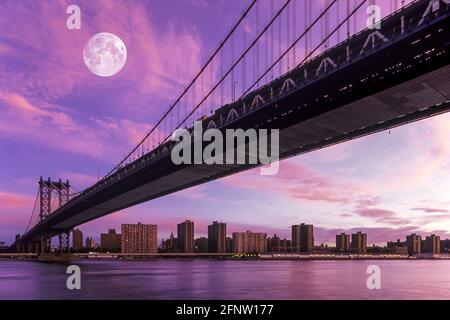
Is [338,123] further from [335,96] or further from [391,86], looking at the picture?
[391,86]

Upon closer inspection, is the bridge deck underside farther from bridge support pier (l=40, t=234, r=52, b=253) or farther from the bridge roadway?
bridge support pier (l=40, t=234, r=52, b=253)

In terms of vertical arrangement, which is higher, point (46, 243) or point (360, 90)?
point (360, 90)

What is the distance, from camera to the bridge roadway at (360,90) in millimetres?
26734

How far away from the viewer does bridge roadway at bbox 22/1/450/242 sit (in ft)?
87.7

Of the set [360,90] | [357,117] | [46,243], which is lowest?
[46,243]

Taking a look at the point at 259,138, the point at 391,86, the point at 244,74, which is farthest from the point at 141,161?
the point at 391,86

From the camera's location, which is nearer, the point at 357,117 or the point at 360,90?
the point at 360,90

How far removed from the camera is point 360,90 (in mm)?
31031

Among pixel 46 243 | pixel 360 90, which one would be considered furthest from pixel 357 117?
pixel 46 243

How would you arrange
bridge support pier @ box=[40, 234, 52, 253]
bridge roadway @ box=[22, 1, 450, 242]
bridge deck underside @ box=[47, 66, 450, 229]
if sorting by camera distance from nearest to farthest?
bridge roadway @ box=[22, 1, 450, 242] → bridge deck underside @ box=[47, 66, 450, 229] → bridge support pier @ box=[40, 234, 52, 253]

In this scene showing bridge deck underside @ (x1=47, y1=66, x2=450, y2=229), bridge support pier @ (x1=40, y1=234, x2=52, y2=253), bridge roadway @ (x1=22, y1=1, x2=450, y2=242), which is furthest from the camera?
bridge support pier @ (x1=40, y1=234, x2=52, y2=253)

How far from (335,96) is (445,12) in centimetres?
923

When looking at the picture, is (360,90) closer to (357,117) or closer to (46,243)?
(357,117)

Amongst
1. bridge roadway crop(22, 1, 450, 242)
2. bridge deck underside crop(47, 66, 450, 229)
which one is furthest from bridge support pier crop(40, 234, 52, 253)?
bridge roadway crop(22, 1, 450, 242)
